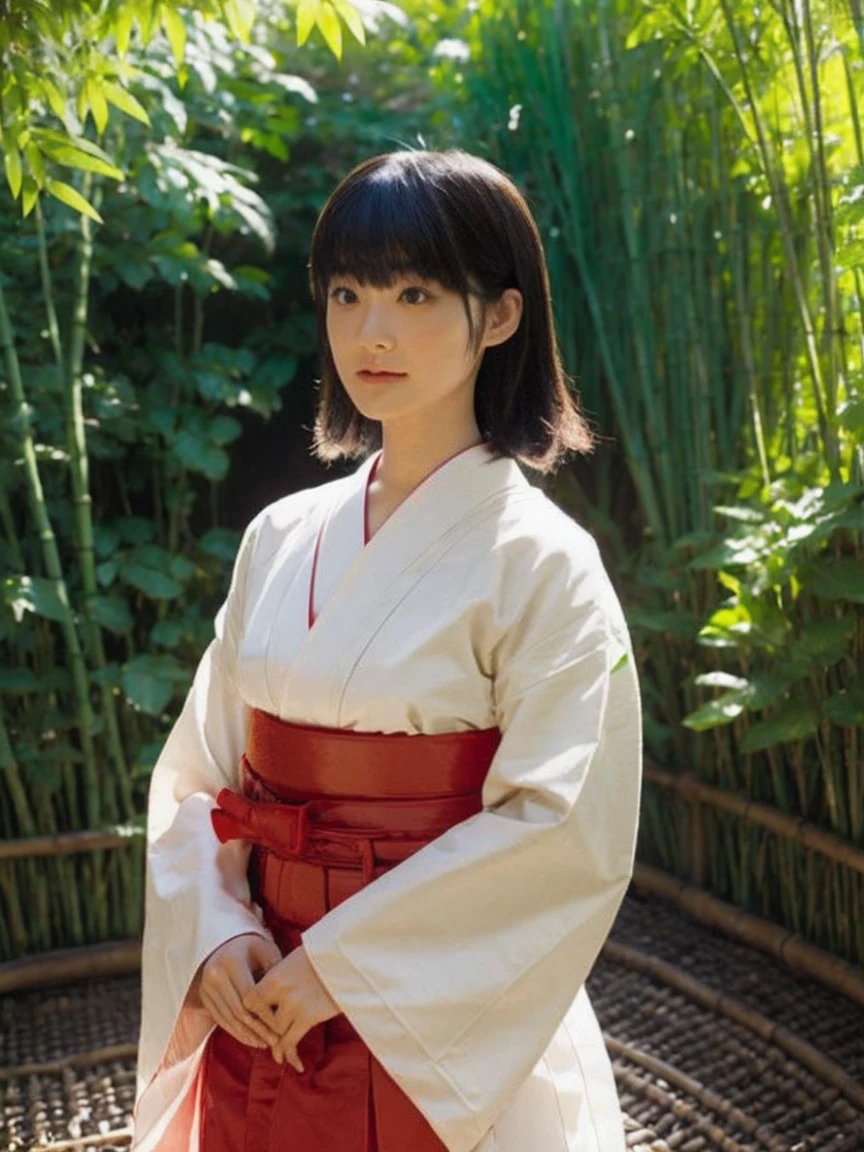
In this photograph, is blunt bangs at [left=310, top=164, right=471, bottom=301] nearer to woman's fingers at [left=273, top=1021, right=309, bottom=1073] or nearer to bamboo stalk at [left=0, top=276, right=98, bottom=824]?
woman's fingers at [left=273, top=1021, right=309, bottom=1073]

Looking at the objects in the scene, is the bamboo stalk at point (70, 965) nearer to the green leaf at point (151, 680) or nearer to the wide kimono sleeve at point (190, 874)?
the green leaf at point (151, 680)

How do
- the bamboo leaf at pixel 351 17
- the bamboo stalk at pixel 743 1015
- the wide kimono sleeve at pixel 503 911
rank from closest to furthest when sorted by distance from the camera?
1. the wide kimono sleeve at pixel 503 911
2. the bamboo leaf at pixel 351 17
3. the bamboo stalk at pixel 743 1015

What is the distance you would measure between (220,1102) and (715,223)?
210cm

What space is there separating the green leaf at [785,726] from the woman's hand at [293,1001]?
1.29 m

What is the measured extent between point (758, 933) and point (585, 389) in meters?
1.23

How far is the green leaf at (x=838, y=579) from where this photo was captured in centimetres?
229

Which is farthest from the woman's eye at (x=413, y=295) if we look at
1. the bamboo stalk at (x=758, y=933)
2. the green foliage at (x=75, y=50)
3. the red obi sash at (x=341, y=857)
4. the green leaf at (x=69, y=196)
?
the bamboo stalk at (x=758, y=933)

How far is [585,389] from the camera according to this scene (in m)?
3.25

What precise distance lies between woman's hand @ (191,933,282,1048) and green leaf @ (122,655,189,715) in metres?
1.33

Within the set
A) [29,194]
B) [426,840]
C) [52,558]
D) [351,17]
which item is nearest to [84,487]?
[52,558]

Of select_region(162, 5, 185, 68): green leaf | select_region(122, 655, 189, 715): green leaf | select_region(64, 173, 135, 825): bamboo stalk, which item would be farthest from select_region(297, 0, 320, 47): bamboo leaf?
select_region(122, 655, 189, 715): green leaf

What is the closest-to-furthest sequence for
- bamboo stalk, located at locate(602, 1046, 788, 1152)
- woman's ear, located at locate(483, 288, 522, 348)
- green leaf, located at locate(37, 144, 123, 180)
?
woman's ear, located at locate(483, 288, 522, 348) < green leaf, located at locate(37, 144, 123, 180) < bamboo stalk, located at locate(602, 1046, 788, 1152)

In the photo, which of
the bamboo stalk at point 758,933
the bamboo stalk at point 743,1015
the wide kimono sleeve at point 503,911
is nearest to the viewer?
the wide kimono sleeve at point 503,911

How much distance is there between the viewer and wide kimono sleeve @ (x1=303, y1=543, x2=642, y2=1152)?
51.5 inches
